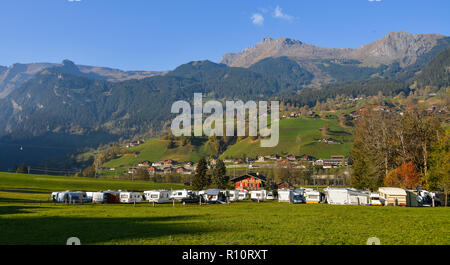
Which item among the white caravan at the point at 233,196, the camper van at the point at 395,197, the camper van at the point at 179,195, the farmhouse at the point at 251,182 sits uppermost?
the camper van at the point at 395,197

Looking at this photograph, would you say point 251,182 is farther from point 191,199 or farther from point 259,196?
point 191,199

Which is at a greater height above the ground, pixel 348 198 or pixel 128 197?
pixel 348 198

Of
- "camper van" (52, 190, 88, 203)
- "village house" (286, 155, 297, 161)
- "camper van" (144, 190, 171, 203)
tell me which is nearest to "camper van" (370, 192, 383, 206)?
"camper van" (144, 190, 171, 203)

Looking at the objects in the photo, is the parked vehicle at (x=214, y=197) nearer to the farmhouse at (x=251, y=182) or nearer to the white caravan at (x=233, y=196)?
the white caravan at (x=233, y=196)

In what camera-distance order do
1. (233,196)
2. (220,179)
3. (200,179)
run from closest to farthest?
1. (233,196)
2. (200,179)
3. (220,179)

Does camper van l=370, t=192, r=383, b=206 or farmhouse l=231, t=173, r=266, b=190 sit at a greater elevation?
camper van l=370, t=192, r=383, b=206

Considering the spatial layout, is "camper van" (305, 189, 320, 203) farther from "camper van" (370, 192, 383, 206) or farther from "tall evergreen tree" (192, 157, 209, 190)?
"tall evergreen tree" (192, 157, 209, 190)

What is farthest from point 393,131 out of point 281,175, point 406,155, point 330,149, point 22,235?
point 330,149

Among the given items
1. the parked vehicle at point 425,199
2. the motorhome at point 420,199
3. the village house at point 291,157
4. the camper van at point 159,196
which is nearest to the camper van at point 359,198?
the motorhome at point 420,199

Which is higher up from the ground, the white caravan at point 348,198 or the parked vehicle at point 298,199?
the white caravan at point 348,198

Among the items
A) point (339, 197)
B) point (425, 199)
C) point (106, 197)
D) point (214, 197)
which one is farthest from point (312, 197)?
point (106, 197)

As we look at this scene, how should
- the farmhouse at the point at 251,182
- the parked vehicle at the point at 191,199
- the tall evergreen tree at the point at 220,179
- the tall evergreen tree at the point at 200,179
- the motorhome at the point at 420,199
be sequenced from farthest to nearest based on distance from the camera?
the farmhouse at the point at 251,182 → the tall evergreen tree at the point at 220,179 → the tall evergreen tree at the point at 200,179 → the parked vehicle at the point at 191,199 → the motorhome at the point at 420,199

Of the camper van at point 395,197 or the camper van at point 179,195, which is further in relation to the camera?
the camper van at point 179,195
